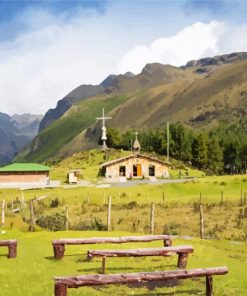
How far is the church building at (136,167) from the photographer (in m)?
100

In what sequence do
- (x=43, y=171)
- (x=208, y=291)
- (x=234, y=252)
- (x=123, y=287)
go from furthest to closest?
(x=43, y=171)
(x=234, y=252)
(x=123, y=287)
(x=208, y=291)

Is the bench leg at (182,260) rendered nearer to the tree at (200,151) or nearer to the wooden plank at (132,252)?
the wooden plank at (132,252)

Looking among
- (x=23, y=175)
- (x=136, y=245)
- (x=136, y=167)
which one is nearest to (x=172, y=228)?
(x=136, y=245)

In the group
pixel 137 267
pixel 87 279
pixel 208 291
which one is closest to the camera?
pixel 87 279

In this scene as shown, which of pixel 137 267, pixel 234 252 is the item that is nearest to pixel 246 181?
pixel 234 252

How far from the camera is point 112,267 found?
20.8 meters

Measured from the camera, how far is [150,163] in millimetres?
102625

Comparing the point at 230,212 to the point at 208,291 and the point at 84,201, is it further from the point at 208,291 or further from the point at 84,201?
the point at 208,291

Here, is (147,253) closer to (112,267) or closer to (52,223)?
(112,267)

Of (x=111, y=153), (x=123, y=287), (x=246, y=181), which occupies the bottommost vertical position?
(x=123, y=287)

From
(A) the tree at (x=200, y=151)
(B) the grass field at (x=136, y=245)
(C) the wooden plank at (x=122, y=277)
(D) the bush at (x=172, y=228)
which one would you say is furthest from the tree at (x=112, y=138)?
(C) the wooden plank at (x=122, y=277)

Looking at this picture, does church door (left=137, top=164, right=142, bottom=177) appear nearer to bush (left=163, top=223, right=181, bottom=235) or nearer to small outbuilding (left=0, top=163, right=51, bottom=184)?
small outbuilding (left=0, top=163, right=51, bottom=184)

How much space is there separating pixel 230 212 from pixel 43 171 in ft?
171

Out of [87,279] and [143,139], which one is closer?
[87,279]
